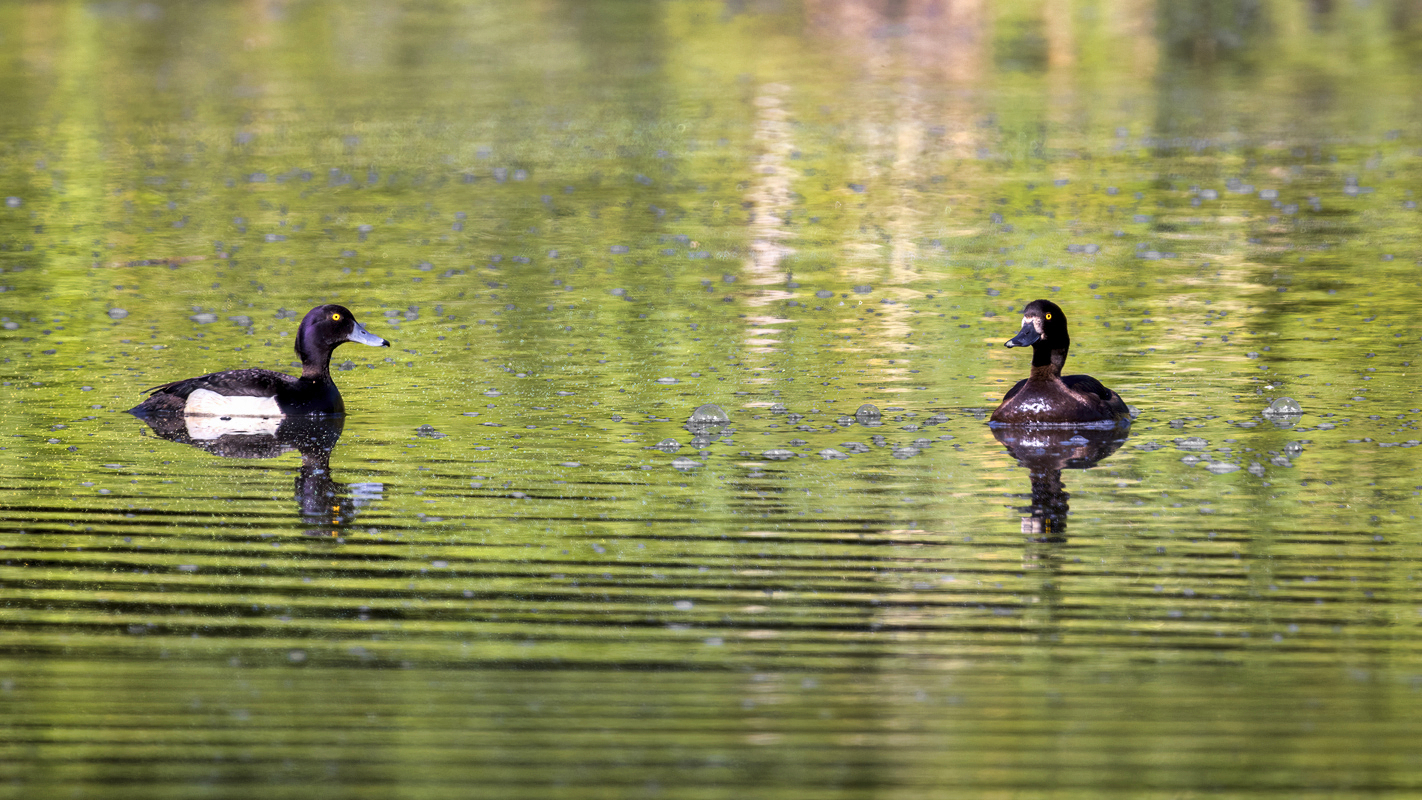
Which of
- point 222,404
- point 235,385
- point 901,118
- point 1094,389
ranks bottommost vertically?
point 1094,389

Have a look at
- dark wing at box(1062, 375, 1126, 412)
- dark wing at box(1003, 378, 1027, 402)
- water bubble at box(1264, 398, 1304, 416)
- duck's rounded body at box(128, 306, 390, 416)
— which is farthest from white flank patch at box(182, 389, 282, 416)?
water bubble at box(1264, 398, 1304, 416)

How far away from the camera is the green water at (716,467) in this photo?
7828 mm

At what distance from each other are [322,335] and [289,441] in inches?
50.0

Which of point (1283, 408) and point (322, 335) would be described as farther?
point (322, 335)

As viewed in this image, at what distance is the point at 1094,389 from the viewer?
45.6ft

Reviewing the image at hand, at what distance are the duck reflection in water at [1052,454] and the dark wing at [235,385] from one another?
5.27 m

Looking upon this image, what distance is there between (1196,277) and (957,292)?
2547 millimetres

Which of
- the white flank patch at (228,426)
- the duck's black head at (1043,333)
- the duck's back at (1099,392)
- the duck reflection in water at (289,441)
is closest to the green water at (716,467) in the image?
the duck reflection in water at (289,441)

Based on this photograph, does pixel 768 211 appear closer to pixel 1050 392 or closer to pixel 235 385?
pixel 235 385

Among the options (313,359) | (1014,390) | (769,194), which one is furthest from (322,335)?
(769,194)

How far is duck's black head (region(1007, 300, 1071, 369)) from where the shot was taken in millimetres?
13914

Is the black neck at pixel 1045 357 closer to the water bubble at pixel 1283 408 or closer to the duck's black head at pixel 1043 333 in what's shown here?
the duck's black head at pixel 1043 333

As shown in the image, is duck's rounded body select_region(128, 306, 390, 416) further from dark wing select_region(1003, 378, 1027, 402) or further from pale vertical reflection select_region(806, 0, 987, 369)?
dark wing select_region(1003, 378, 1027, 402)

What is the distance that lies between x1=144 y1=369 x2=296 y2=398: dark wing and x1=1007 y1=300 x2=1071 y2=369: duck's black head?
17.6 ft
